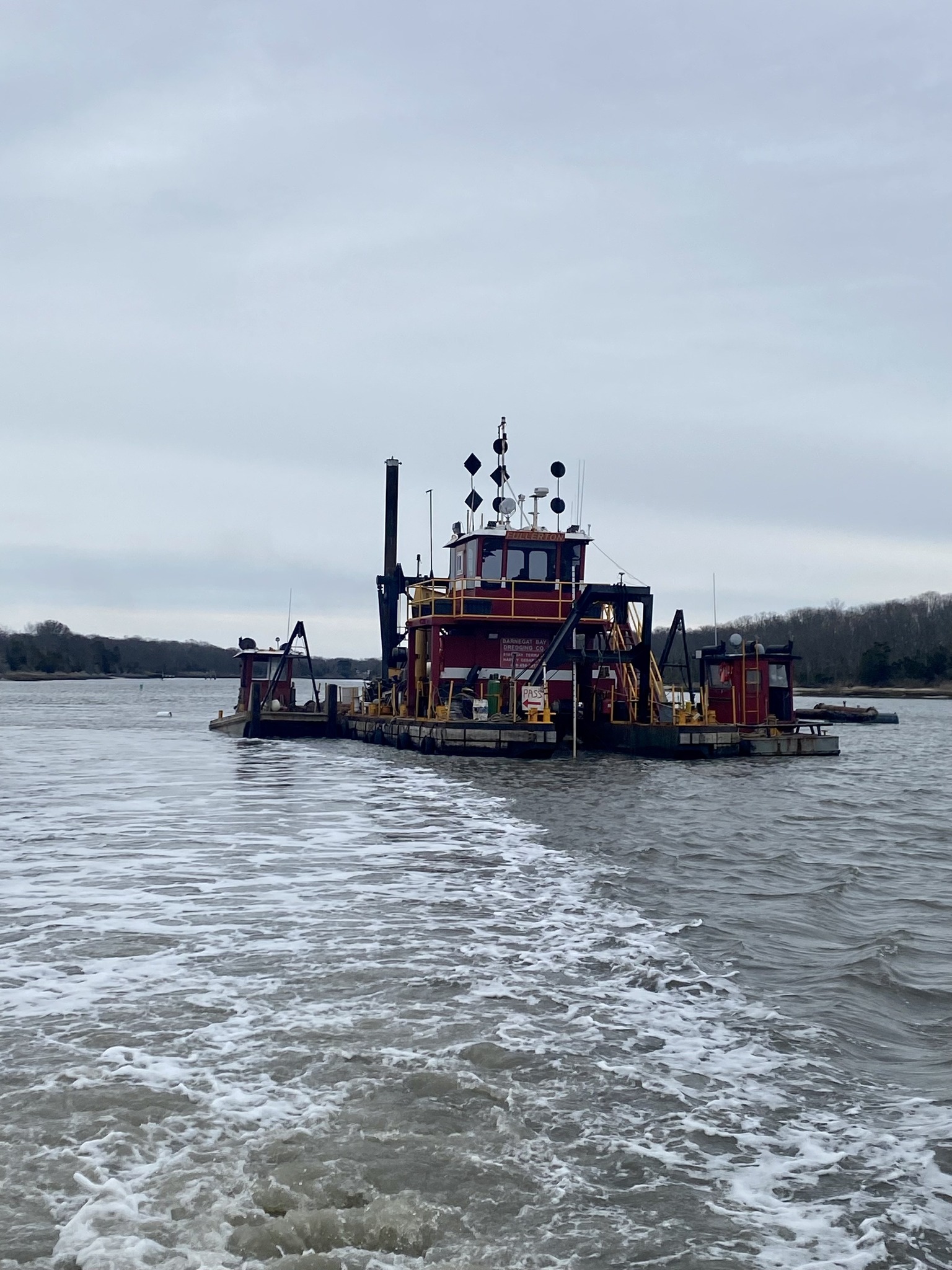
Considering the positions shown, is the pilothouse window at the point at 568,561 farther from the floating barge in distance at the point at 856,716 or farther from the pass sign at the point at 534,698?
the floating barge in distance at the point at 856,716

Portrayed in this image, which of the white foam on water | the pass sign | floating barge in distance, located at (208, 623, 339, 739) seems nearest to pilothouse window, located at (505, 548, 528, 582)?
the pass sign

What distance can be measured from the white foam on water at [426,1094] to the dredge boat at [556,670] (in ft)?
66.5

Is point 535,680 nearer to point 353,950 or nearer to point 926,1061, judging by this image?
point 353,950

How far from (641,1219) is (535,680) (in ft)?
89.1

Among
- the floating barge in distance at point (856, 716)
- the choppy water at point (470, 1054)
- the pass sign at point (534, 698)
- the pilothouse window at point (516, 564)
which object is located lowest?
the floating barge in distance at point (856, 716)

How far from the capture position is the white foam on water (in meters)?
4.50

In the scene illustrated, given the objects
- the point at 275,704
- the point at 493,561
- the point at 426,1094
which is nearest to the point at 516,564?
the point at 493,561

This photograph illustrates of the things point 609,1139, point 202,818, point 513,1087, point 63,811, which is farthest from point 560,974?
point 63,811

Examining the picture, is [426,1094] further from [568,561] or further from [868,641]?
[868,641]

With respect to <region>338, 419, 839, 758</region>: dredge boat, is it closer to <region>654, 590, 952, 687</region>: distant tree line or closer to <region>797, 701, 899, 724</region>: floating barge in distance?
<region>797, 701, 899, 724</region>: floating barge in distance

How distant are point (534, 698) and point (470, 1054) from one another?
24182 millimetres

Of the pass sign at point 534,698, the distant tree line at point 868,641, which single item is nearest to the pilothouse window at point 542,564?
the pass sign at point 534,698

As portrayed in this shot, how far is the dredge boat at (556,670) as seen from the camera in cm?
3120

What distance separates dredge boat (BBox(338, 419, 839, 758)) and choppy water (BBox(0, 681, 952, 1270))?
1587 centimetres
